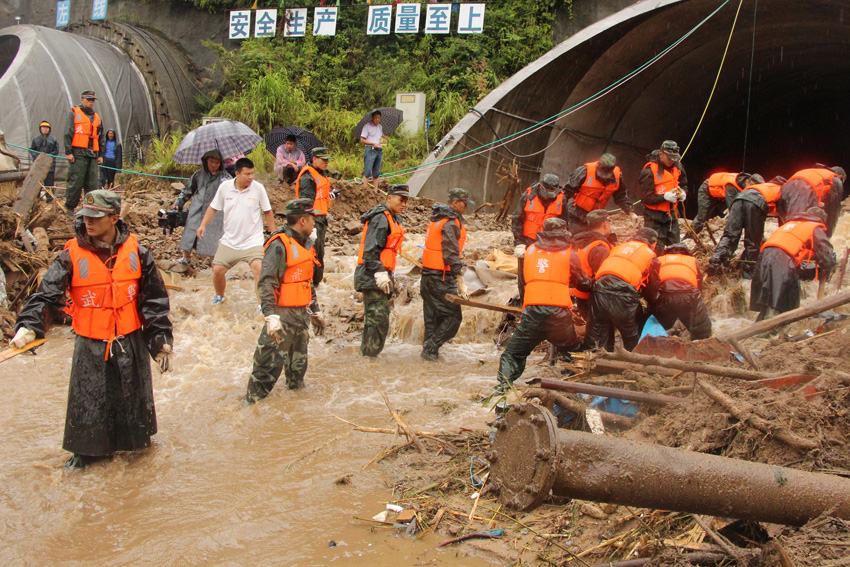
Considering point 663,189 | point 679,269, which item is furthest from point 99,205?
point 663,189

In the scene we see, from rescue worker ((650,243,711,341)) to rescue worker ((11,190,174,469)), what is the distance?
400 cm

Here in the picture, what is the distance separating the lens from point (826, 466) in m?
3.02

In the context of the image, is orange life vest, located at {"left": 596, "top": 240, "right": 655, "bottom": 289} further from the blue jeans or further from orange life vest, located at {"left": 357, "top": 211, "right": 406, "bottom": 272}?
the blue jeans

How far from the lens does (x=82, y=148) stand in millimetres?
9672

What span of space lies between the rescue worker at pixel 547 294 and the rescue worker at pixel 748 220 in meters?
2.87

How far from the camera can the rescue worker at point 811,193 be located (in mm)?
6969

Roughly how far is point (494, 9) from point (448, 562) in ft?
52.7

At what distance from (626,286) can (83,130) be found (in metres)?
8.02

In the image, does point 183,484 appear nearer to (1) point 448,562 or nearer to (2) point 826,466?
(1) point 448,562

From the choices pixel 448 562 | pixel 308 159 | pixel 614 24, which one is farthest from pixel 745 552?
pixel 614 24

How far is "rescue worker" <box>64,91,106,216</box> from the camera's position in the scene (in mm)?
9578

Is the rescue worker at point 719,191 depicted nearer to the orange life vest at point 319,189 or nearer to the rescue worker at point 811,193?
the rescue worker at point 811,193

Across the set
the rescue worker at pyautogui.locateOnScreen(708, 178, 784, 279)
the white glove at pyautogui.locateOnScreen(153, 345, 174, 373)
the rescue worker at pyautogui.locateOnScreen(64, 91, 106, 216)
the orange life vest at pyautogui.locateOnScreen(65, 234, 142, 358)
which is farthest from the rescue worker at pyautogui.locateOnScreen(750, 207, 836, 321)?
the rescue worker at pyautogui.locateOnScreen(64, 91, 106, 216)

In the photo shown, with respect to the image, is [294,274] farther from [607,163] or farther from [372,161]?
[372,161]
